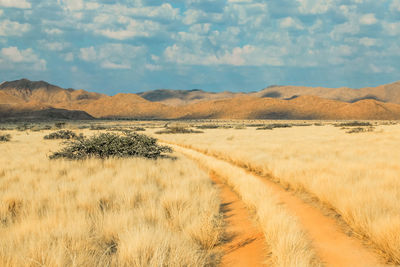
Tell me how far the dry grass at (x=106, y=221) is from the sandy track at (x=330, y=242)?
1611mm

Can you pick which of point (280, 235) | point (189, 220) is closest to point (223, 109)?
point (189, 220)

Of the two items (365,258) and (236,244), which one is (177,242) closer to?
(236,244)

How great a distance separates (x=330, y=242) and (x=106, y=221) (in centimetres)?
370

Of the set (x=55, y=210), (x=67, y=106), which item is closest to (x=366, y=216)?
(x=55, y=210)

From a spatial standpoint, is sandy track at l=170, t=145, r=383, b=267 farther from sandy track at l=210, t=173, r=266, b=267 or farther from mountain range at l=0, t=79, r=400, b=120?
mountain range at l=0, t=79, r=400, b=120

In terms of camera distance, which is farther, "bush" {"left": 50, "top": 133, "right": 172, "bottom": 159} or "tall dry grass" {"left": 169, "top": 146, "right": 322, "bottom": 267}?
"bush" {"left": 50, "top": 133, "right": 172, "bottom": 159}

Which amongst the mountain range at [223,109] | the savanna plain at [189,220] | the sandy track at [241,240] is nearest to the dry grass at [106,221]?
the savanna plain at [189,220]

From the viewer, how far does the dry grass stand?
151 inches

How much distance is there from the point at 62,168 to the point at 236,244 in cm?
780

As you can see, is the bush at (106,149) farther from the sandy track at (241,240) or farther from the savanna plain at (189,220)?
the sandy track at (241,240)

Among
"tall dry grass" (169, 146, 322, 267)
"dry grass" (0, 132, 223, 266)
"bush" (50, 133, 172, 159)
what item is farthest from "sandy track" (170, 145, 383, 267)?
"bush" (50, 133, 172, 159)

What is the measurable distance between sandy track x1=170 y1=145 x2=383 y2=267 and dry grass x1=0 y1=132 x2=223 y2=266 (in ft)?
5.28

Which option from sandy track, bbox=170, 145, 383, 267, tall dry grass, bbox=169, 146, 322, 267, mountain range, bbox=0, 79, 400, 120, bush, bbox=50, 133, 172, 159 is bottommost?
sandy track, bbox=170, 145, 383, 267

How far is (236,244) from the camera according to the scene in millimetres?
A: 5020
